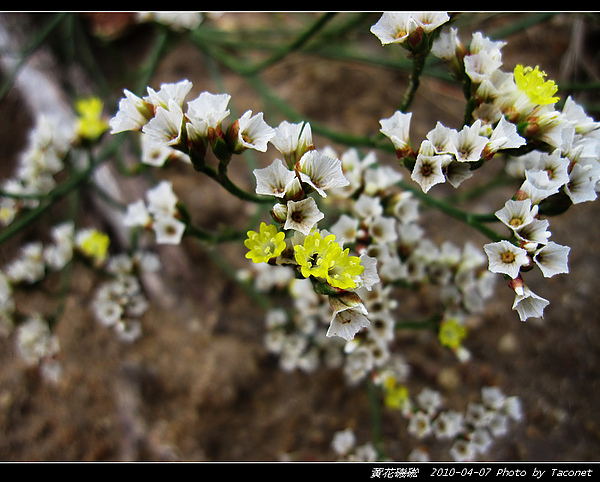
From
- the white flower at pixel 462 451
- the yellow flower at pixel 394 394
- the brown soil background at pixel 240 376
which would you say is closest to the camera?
the white flower at pixel 462 451

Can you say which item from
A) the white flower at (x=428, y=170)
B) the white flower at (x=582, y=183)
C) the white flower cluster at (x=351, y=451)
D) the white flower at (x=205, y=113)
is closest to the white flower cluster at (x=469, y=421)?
the white flower cluster at (x=351, y=451)

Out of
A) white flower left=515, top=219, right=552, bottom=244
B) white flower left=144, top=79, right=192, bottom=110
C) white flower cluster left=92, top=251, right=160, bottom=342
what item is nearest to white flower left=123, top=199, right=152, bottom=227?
white flower cluster left=92, top=251, right=160, bottom=342

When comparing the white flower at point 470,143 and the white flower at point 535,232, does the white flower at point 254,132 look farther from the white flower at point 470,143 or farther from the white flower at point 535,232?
the white flower at point 535,232

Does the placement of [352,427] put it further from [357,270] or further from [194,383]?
[357,270]

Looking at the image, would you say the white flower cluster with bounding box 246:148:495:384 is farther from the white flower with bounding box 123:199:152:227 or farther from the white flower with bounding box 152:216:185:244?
the white flower with bounding box 123:199:152:227

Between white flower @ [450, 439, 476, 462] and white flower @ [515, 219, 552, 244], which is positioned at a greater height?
white flower @ [515, 219, 552, 244]
